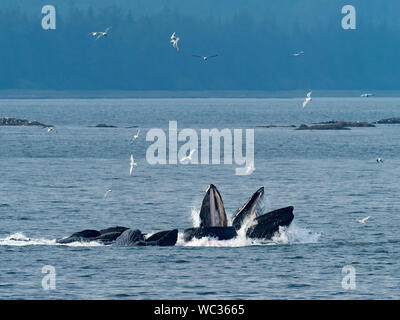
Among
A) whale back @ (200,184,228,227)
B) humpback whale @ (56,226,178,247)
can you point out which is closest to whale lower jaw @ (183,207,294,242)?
whale back @ (200,184,228,227)

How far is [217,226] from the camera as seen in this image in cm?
5000

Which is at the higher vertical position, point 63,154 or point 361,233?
point 63,154

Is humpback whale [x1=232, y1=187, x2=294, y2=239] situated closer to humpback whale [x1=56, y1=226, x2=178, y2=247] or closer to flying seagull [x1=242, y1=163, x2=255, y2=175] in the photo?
humpback whale [x1=56, y1=226, x2=178, y2=247]

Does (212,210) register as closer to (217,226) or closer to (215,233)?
(217,226)

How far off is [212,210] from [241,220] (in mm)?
1940

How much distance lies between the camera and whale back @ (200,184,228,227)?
4888 centimetres

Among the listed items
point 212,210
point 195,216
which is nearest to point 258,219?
point 212,210

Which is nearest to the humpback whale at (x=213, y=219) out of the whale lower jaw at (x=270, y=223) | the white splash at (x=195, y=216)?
the whale lower jaw at (x=270, y=223)
